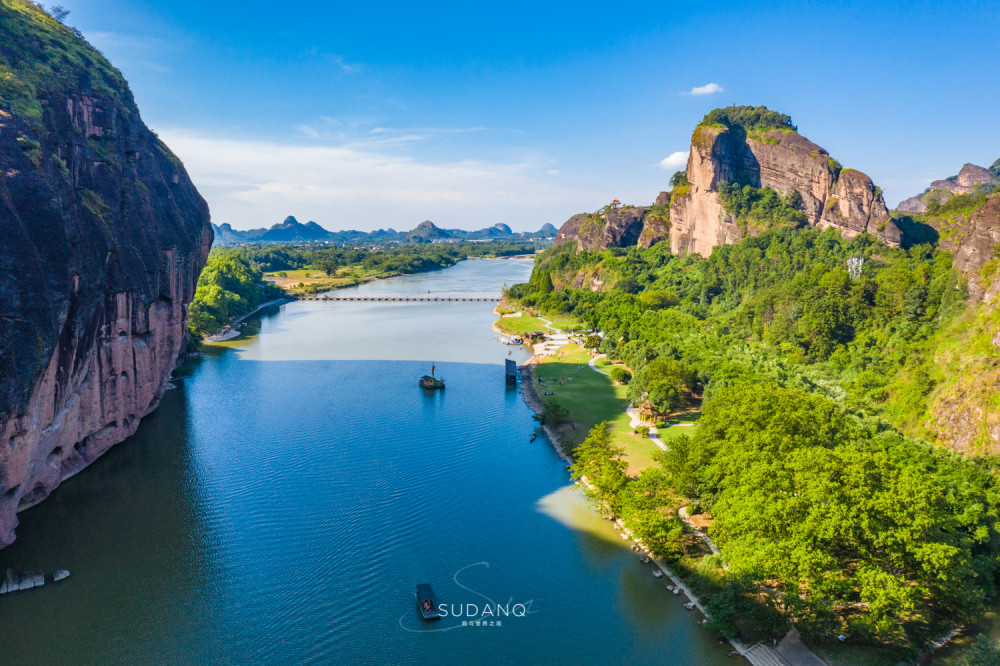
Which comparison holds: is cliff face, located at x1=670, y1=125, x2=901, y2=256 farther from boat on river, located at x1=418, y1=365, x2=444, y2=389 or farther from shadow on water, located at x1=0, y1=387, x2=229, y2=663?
shadow on water, located at x1=0, y1=387, x2=229, y2=663

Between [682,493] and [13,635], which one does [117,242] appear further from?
[682,493]

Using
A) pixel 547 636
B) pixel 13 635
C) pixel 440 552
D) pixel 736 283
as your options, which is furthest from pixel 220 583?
pixel 736 283

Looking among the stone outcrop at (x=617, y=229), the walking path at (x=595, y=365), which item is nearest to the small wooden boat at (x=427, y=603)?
the walking path at (x=595, y=365)

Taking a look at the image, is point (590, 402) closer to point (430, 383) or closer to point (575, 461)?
point (575, 461)

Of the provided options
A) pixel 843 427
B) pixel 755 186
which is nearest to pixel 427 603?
pixel 843 427

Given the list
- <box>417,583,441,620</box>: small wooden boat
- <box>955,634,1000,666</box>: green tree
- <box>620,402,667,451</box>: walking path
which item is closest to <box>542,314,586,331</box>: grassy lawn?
<box>620,402,667,451</box>: walking path

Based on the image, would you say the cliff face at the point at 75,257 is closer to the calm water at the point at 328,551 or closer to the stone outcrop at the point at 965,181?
the calm water at the point at 328,551
